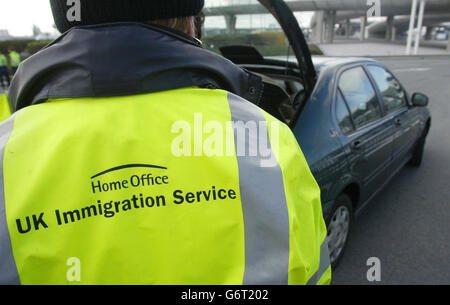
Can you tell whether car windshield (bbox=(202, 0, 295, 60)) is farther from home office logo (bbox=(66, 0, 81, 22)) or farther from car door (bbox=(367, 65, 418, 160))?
home office logo (bbox=(66, 0, 81, 22))

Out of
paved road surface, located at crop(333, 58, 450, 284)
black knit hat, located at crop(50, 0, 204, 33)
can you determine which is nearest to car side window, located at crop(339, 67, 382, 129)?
paved road surface, located at crop(333, 58, 450, 284)

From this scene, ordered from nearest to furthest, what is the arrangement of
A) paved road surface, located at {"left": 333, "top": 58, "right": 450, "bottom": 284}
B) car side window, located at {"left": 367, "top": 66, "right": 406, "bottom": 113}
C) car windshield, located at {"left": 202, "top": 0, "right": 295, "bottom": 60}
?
paved road surface, located at {"left": 333, "top": 58, "right": 450, "bottom": 284}
car windshield, located at {"left": 202, "top": 0, "right": 295, "bottom": 60}
car side window, located at {"left": 367, "top": 66, "right": 406, "bottom": 113}

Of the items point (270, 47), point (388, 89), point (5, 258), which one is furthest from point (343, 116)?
point (5, 258)

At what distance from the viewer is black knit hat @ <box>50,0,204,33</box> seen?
33.1 inches

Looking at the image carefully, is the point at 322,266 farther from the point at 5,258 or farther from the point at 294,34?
the point at 294,34

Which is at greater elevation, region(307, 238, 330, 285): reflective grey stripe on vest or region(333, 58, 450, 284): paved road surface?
region(307, 238, 330, 285): reflective grey stripe on vest

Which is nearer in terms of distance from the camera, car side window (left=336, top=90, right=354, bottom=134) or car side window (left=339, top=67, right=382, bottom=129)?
car side window (left=336, top=90, right=354, bottom=134)

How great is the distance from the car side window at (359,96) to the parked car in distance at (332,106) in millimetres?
10

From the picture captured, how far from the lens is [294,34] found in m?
2.03

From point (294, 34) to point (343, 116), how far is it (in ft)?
2.68

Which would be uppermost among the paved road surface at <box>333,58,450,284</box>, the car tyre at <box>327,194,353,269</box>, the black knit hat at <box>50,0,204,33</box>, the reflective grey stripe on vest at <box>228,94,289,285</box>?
the black knit hat at <box>50,0,204,33</box>

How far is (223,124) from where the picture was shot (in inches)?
32.6

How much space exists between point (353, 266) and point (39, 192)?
259 centimetres

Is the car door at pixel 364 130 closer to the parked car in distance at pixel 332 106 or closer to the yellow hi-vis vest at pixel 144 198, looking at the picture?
the parked car in distance at pixel 332 106
